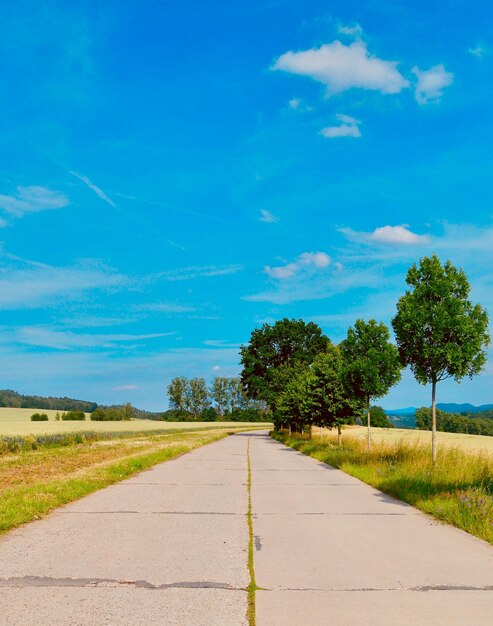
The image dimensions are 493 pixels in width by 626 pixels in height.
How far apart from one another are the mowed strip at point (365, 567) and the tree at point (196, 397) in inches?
5066

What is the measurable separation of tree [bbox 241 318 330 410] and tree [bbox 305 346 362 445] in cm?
3044

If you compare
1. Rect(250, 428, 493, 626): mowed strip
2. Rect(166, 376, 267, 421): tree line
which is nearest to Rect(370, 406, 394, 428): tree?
Rect(166, 376, 267, 421): tree line

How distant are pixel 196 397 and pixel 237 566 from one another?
134 m

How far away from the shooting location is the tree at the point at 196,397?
13750cm

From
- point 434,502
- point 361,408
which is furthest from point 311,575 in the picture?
point 361,408

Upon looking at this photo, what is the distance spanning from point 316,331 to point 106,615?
6272cm

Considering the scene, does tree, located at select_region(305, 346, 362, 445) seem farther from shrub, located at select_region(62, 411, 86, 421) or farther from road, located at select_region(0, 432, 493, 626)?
shrub, located at select_region(62, 411, 86, 421)

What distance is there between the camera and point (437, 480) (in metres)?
12.0

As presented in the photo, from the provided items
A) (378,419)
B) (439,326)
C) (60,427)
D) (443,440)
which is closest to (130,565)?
(439,326)

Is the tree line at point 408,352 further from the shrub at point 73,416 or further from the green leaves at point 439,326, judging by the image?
the shrub at point 73,416

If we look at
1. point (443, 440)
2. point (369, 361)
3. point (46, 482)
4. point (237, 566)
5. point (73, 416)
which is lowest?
point (73, 416)

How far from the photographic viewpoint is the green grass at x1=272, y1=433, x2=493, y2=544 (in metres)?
8.48

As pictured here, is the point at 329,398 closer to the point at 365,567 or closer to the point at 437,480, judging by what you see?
the point at 437,480

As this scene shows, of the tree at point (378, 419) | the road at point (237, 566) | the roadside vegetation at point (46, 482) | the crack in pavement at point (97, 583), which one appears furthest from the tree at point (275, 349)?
the tree at point (378, 419)
